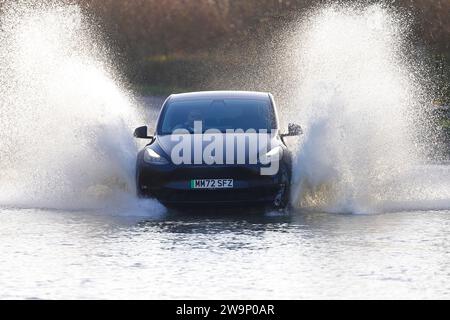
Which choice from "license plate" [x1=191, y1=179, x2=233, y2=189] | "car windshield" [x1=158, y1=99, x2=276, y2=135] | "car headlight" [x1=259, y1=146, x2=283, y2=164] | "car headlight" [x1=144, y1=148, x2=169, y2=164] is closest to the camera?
"license plate" [x1=191, y1=179, x2=233, y2=189]

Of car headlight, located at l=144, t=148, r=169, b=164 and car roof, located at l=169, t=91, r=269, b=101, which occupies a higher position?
car roof, located at l=169, t=91, r=269, b=101

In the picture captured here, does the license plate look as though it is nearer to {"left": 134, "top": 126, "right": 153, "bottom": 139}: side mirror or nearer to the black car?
the black car

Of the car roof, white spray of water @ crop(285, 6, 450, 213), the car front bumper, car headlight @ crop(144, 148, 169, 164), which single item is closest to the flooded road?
the car front bumper

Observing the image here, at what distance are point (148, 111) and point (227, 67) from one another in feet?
30.2

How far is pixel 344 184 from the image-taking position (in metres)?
17.9

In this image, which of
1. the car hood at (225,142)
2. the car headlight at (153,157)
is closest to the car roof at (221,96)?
the car hood at (225,142)

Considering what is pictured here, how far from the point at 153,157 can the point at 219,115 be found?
1499mm

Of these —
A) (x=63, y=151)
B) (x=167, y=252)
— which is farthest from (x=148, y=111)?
(x=167, y=252)

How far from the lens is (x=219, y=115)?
18016mm

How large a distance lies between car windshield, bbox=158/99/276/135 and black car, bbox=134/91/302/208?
4 cm

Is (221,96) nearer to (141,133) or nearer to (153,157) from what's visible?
(141,133)

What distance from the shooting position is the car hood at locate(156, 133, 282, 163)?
658 inches

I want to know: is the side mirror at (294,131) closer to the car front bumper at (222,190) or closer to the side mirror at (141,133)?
the car front bumper at (222,190)

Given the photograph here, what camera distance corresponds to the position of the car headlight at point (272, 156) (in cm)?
1662
